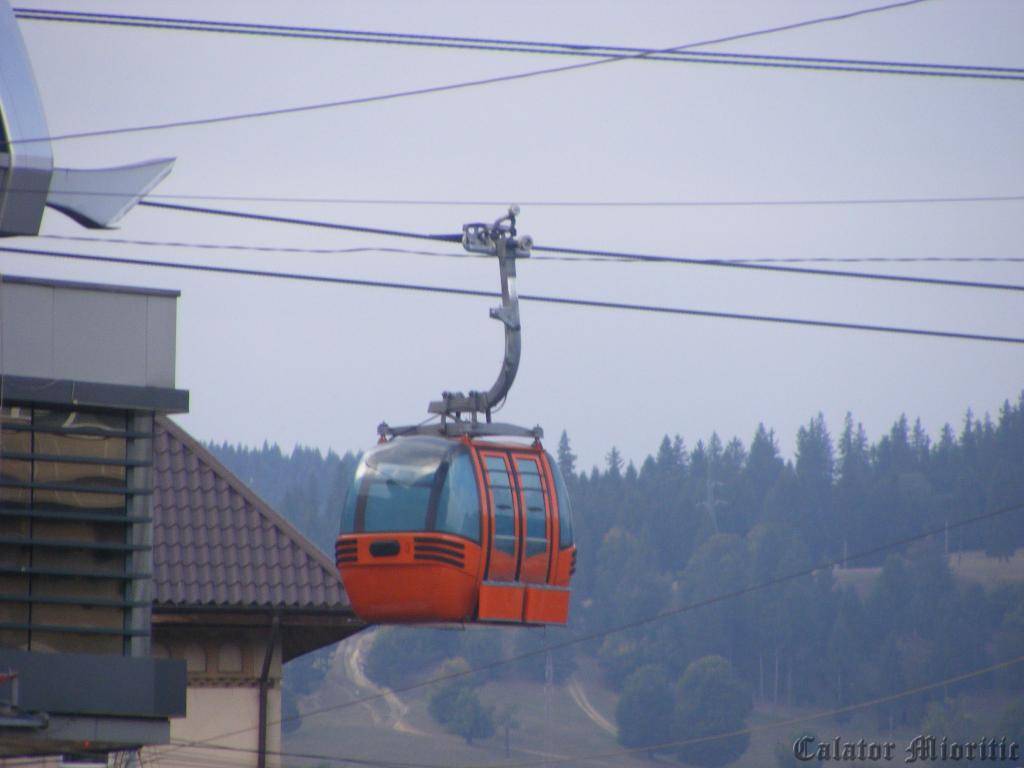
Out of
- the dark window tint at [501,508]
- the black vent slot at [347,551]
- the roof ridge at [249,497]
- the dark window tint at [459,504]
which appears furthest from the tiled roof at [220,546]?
the dark window tint at [501,508]

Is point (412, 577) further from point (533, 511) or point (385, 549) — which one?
point (533, 511)

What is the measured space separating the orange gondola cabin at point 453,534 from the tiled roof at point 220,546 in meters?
1.76

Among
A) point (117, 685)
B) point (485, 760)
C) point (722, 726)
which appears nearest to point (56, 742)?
point (117, 685)

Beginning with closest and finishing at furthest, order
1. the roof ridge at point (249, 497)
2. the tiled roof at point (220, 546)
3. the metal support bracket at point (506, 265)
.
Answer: the metal support bracket at point (506, 265) → the tiled roof at point (220, 546) → the roof ridge at point (249, 497)

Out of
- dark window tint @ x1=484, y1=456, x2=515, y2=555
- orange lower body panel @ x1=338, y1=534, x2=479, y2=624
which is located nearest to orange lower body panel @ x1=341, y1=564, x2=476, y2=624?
orange lower body panel @ x1=338, y1=534, x2=479, y2=624

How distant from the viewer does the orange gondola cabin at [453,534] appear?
1806 cm

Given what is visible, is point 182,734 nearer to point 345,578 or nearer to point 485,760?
point 345,578

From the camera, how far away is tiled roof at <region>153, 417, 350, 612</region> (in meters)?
20.1

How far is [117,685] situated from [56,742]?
0.67m

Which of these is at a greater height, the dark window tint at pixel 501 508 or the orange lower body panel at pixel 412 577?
the dark window tint at pixel 501 508

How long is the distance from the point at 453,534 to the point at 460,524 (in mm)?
116

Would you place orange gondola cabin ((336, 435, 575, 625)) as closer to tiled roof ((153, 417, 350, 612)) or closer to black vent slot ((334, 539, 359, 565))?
black vent slot ((334, 539, 359, 565))

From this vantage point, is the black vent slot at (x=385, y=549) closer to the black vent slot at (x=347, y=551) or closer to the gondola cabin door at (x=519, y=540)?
the black vent slot at (x=347, y=551)

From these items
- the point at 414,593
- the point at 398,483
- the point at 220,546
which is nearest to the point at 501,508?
the point at 398,483
